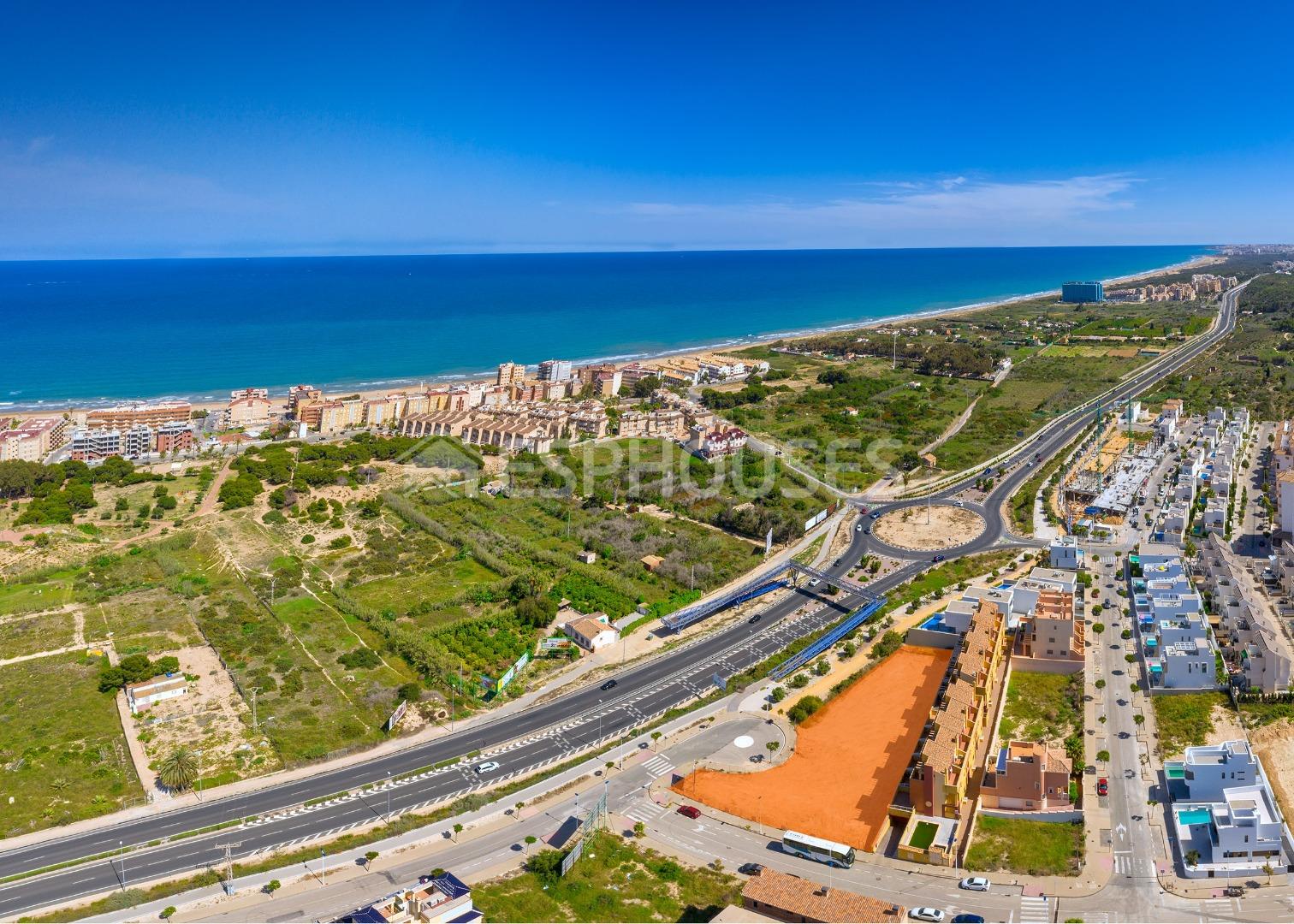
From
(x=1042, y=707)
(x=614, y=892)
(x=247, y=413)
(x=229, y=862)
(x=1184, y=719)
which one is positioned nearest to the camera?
(x=614, y=892)

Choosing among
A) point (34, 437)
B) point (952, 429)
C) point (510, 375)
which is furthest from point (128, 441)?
point (952, 429)

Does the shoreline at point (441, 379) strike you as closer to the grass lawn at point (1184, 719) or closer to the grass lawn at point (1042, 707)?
the grass lawn at point (1042, 707)

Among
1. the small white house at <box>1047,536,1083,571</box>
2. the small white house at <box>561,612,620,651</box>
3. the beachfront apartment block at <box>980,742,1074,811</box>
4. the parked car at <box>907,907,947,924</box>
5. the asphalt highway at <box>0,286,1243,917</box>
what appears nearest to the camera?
the parked car at <box>907,907,947,924</box>

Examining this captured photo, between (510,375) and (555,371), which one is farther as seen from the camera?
(555,371)

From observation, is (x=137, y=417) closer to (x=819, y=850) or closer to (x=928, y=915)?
(x=819, y=850)

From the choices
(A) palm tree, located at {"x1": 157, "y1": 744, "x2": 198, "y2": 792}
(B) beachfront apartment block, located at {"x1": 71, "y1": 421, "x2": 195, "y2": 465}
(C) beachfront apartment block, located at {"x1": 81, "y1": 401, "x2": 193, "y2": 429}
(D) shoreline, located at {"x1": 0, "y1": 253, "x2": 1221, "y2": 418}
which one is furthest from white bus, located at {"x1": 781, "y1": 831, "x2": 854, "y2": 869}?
(D) shoreline, located at {"x1": 0, "y1": 253, "x2": 1221, "y2": 418}

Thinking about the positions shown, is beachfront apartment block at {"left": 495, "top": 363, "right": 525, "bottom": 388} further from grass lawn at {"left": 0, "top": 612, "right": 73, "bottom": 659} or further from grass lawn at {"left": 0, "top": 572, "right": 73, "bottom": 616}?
grass lawn at {"left": 0, "top": 612, "right": 73, "bottom": 659}
